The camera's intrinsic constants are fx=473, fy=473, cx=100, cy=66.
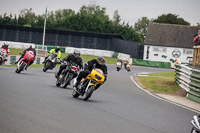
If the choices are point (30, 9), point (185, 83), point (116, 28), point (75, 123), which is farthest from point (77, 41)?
point (30, 9)

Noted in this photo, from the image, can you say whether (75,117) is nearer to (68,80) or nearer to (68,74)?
(68,74)

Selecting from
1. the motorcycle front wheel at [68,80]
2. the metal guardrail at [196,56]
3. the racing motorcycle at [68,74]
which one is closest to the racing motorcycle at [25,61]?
the racing motorcycle at [68,74]

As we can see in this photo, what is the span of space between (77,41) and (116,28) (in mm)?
30406

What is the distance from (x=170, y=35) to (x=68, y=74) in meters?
71.2

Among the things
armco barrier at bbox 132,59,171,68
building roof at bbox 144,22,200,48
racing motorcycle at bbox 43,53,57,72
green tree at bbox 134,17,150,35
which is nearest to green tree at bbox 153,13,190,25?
building roof at bbox 144,22,200,48

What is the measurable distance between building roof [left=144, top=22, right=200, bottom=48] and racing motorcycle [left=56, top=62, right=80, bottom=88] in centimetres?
6765

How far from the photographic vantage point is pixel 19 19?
114125 mm

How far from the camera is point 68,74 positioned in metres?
16.6

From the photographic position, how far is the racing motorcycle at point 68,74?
16.4 metres

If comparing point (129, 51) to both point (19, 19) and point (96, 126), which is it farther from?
point (96, 126)

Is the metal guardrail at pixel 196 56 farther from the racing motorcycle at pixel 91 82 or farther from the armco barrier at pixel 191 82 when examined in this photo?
the racing motorcycle at pixel 91 82

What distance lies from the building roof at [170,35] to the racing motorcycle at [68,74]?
67653 millimetres

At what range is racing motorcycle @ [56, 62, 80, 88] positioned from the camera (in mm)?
16359

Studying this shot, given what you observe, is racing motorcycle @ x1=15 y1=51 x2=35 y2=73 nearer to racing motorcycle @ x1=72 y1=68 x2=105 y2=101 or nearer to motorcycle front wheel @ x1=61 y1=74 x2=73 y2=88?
motorcycle front wheel @ x1=61 y1=74 x2=73 y2=88
